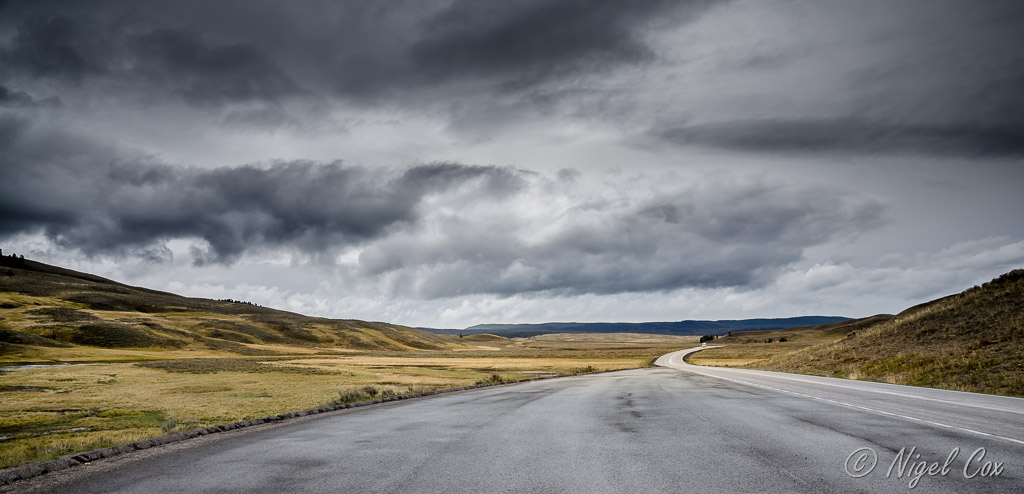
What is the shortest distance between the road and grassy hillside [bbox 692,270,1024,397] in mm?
13807

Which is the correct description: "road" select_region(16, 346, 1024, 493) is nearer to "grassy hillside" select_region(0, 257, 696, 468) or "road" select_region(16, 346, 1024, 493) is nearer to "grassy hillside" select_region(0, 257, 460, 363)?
"grassy hillside" select_region(0, 257, 696, 468)

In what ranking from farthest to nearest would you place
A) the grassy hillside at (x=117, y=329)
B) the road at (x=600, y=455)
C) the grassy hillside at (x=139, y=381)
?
the grassy hillside at (x=117, y=329), the grassy hillside at (x=139, y=381), the road at (x=600, y=455)

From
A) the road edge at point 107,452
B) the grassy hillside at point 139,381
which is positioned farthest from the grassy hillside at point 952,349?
the road edge at point 107,452

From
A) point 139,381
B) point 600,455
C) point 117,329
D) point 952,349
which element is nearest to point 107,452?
point 600,455

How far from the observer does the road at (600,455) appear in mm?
7062

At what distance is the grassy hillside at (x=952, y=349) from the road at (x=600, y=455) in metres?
13.8

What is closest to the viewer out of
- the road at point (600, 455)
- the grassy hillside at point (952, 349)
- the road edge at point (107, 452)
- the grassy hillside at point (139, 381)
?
the road at point (600, 455)

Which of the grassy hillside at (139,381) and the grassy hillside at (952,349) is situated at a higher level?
the grassy hillside at (952,349)

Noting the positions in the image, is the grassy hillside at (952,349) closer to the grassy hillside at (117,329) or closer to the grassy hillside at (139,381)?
the grassy hillside at (139,381)

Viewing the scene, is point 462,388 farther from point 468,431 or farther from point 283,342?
point 283,342

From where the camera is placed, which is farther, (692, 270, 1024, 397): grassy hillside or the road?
(692, 270, 1024, 397): grassy hillside

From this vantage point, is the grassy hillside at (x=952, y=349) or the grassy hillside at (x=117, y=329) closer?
the grassy hillside at (x=952, y=349)

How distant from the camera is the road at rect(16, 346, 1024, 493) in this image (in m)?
7.06

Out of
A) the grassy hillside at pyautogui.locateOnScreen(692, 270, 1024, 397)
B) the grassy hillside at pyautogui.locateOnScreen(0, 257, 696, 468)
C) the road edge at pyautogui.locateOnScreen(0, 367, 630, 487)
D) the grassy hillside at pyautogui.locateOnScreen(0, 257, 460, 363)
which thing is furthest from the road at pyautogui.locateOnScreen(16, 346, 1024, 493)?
the grassy hillside at pyautogui.locateOnScreen(0, 257, 460, 363)
